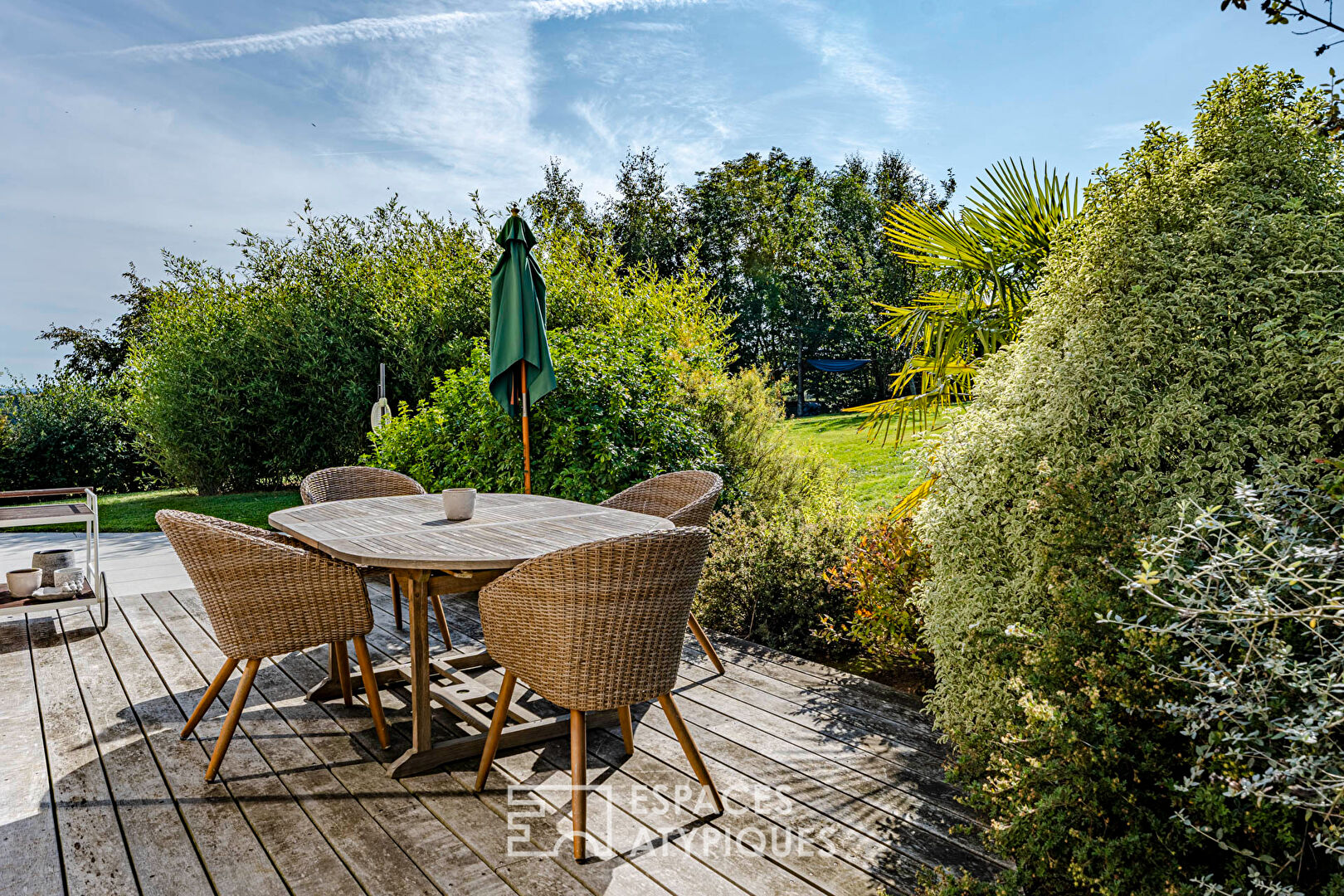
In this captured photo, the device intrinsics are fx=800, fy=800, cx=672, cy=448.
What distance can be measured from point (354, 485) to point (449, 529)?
1.71 metres

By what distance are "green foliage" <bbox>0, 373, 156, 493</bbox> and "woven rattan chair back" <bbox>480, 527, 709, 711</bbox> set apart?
12.1 meters

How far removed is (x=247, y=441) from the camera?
11.0m

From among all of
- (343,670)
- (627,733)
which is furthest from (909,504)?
(343,670)

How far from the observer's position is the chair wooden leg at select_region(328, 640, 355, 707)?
10.0 feet

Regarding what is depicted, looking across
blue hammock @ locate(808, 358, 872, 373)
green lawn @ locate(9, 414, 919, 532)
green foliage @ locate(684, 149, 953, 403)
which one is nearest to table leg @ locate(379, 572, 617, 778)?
green lawn @ locate(9, 414, 919, 532)

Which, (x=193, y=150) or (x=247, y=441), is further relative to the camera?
(x=247, y=441)

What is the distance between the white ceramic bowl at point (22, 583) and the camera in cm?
408

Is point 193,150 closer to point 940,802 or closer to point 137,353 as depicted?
point 137,353

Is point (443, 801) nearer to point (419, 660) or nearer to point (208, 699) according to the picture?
point (419, 660)

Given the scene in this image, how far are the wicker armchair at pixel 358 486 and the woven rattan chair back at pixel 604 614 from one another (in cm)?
204

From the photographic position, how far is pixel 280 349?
10.7 metres

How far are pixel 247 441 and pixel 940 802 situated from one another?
10899mm

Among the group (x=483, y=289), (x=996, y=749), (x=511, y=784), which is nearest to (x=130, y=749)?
(x=511, y=784)

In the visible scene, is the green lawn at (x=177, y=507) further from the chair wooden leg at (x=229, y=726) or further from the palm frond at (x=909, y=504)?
the palm frond at (x=909, y=504)
